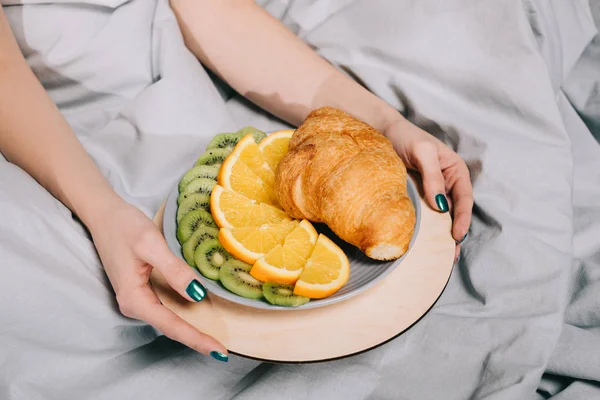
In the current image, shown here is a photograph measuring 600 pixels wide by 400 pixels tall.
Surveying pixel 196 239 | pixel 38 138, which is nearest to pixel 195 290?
pixel 196 239

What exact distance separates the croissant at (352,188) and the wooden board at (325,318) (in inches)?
2.9

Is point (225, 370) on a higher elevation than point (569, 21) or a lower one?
lower

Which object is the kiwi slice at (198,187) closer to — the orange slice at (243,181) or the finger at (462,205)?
the orange slice at (243,181)

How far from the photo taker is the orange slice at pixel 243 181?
124cm

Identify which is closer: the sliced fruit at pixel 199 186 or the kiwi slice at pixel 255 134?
the sliced fruit at pixel 199 186

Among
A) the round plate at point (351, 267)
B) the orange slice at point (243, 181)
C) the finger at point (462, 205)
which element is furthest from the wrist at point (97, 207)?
the finger at point (462, 205)

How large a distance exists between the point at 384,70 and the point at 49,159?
0.87 metres

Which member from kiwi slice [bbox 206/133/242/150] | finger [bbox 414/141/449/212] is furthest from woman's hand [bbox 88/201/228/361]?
finger [bbox 414/141/449/212]

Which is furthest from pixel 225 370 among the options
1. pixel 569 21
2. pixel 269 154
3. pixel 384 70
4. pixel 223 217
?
pixel 569 21

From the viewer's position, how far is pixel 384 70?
1554mm

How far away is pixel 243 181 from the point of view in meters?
1.25

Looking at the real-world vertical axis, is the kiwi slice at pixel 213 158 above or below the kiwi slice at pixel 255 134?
below

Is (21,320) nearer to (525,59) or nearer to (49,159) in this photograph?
(49,159)

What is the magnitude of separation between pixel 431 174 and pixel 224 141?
0.50 m
